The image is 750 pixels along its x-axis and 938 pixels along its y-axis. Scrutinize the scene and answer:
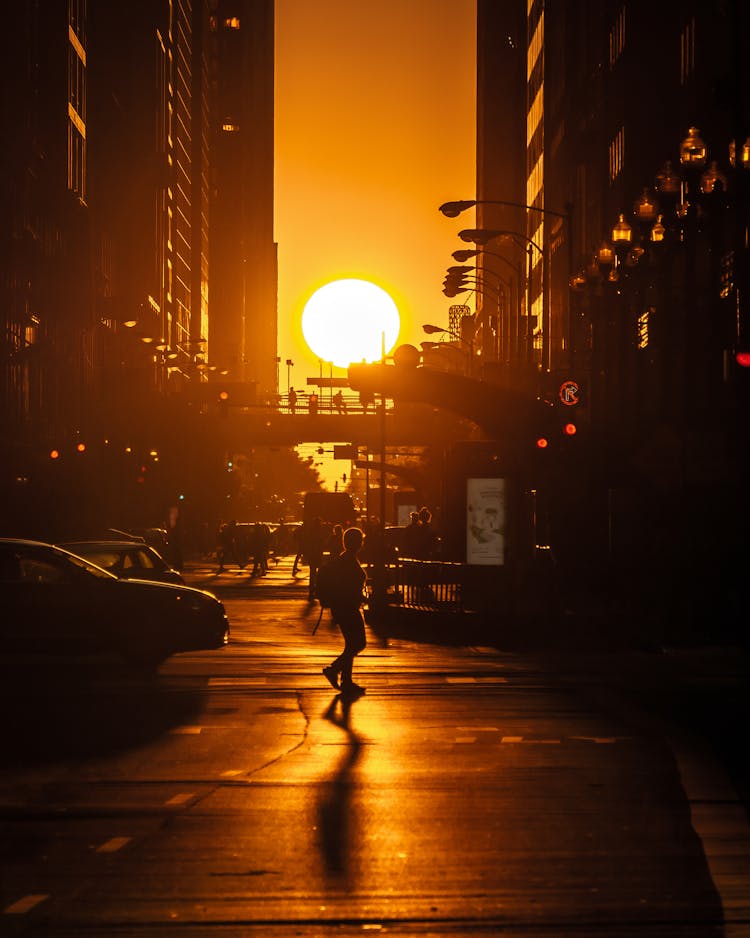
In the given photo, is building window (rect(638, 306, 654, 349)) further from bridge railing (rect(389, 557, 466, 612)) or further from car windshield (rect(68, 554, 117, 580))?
car windshield (rect(68, 554, 117, 580))

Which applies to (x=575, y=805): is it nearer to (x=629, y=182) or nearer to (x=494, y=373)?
(x=494, y=373)

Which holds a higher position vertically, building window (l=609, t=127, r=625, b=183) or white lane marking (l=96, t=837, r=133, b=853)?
building window (l=609, t=127, r=625, b=183)

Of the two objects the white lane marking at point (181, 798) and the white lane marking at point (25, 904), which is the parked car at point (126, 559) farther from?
the white lane marking at point (25, 904)

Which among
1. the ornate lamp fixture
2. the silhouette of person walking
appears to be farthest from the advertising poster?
the silhouette of person walking

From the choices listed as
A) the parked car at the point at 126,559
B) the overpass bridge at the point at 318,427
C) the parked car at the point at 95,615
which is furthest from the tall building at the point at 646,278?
the overpass bridge at the point at 318,427

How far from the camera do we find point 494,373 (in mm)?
66750

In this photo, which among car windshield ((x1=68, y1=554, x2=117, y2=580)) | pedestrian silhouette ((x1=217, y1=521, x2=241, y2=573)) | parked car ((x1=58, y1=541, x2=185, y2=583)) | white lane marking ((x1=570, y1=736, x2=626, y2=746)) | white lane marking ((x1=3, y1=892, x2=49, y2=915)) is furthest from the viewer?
pedestrian silhouette ((x1=217, y1=521, x2=241, y2=573))

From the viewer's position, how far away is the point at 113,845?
980 cm

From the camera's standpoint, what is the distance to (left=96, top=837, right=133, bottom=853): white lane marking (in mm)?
9648

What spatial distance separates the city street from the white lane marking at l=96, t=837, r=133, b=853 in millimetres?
21

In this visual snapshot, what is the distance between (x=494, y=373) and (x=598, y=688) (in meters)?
47.3

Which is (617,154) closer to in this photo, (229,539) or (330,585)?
(229,539)

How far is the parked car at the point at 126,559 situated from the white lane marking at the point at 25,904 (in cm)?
1865

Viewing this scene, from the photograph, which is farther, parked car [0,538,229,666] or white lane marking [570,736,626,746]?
parked car [0,538,229,666]
